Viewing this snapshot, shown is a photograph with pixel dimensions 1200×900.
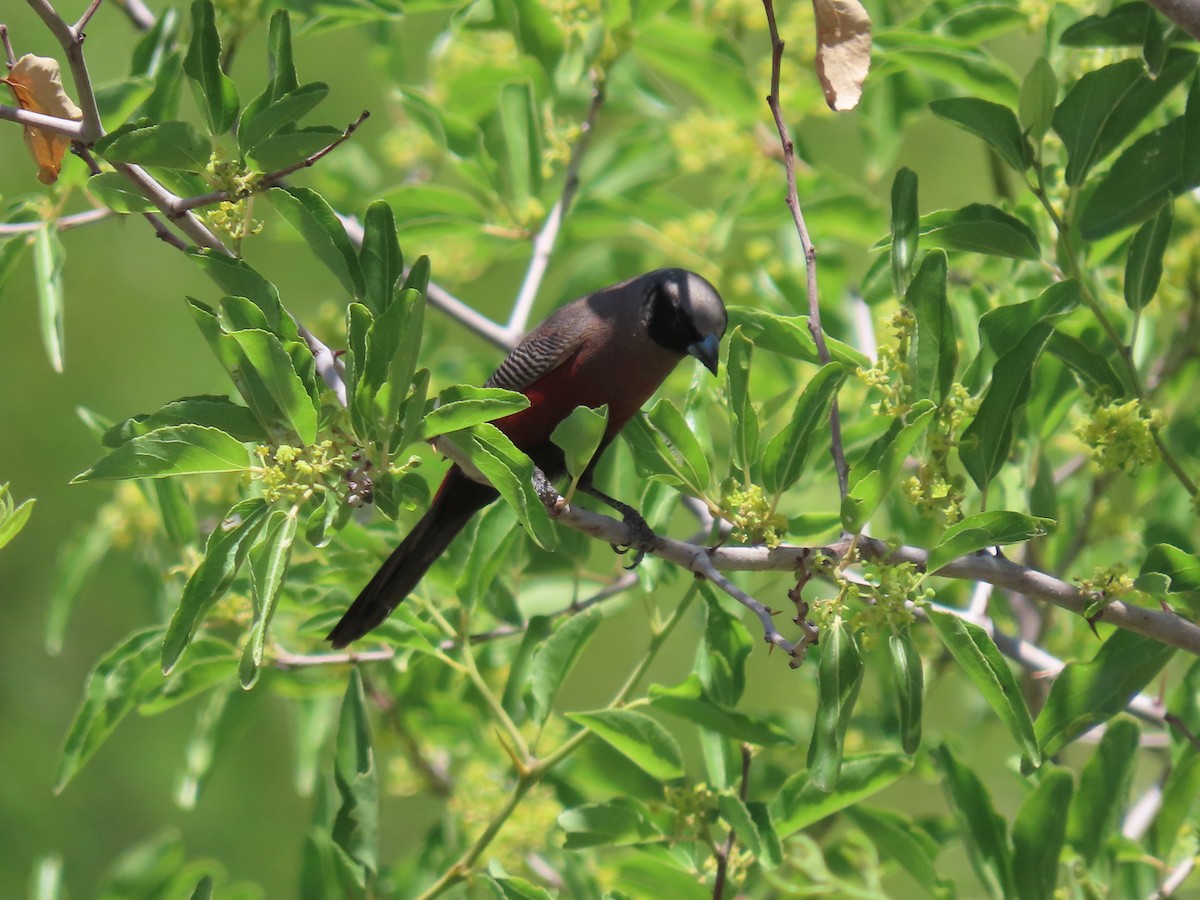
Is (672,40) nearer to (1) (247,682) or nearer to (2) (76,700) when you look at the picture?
(1) (247,682)

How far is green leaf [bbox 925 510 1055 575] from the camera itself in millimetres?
2125

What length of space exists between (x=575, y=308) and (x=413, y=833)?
4749 millimetres

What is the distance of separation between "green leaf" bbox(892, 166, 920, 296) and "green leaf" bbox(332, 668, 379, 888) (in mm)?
1431

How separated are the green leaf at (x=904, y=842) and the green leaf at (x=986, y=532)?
0.99m

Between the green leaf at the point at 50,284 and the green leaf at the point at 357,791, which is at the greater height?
the green leaf at the point at 50,284

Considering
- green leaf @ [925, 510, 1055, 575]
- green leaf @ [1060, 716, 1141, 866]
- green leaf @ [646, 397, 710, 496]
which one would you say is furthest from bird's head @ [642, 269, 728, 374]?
green leaf @ [925, 510, 1055, 575]

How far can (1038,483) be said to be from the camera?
2998 mm

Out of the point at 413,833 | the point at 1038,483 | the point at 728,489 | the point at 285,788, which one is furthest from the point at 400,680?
the point at 285,788

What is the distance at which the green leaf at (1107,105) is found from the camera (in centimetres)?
251

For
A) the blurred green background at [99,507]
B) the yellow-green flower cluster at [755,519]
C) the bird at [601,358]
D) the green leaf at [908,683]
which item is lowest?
the blurred green background at [99,507]

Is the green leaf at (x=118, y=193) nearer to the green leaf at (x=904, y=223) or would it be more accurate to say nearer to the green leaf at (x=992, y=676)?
the green leaf at (x=904, y=223)

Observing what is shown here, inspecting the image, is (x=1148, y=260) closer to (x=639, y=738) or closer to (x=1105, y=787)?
(x=1105, y=787)

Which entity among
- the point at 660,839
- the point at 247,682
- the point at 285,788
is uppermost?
the point at 247,682

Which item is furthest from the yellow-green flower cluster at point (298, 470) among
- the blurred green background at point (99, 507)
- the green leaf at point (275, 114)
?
the blurred green background at point (99, 507)
